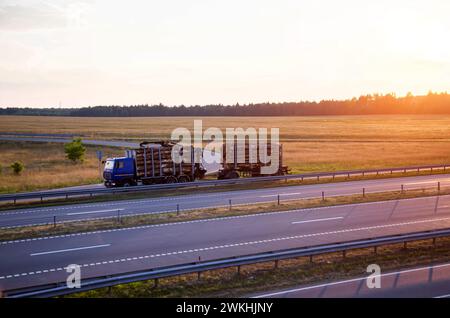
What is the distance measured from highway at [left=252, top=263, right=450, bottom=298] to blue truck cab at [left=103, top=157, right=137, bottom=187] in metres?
22.7

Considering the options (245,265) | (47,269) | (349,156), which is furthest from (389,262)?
(349,156)

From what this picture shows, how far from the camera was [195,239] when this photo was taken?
2088cm

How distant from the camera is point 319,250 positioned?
17109 mm

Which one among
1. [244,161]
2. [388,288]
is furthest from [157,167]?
[388,288]

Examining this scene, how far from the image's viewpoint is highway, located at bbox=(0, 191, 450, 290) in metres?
A: 17.4

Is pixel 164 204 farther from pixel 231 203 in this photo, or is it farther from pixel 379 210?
pixel 379 210

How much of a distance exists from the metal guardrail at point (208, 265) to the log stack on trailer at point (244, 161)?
2202 cm

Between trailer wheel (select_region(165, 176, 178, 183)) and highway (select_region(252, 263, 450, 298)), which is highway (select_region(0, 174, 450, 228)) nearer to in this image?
trailer wheel (select_region(165, 176, 178, 183))

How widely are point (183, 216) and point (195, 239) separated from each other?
448cm

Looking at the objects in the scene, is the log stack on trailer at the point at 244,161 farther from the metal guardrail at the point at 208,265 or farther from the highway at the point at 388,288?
the highway at the point at 388,288

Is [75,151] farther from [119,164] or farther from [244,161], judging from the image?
[244,161]

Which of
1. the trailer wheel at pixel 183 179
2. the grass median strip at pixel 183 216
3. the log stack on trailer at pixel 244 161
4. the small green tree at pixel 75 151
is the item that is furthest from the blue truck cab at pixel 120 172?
the small green tree at pixel 75 151

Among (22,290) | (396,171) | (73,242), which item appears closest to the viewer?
(22,290)
